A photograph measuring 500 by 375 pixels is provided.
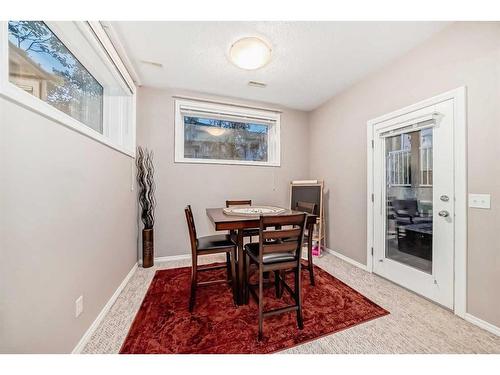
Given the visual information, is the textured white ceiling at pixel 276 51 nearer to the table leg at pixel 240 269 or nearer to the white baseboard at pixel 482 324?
the table leg at pixel 240 269

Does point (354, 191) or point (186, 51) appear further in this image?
point (354, 191)

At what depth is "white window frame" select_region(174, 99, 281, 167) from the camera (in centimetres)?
313

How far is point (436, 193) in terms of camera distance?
6.44ft

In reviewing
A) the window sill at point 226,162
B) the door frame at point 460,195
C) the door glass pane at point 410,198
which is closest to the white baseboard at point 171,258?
the window sill at point 226,162

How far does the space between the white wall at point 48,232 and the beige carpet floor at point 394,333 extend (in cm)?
19

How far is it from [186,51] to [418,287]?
11.9 ft

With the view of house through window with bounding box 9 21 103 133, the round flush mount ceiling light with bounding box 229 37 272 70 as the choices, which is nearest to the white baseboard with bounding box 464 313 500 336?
the round flush mount ceiling light with bounding box 229 37 272 70

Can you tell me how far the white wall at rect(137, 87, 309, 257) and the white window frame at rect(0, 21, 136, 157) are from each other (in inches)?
12.7

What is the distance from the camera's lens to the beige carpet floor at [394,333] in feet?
4.58

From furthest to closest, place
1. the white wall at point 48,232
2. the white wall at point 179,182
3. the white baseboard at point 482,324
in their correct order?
the white wall at point 179,182
the white baseboard at point 482,324
the white wall at point 48,232

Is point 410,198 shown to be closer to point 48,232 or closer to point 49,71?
point 48,232

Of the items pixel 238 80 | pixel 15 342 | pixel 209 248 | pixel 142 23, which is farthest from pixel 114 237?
pixel 238 80

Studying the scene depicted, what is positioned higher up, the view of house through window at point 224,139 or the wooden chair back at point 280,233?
the view of house through window at point 224,139
